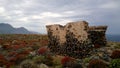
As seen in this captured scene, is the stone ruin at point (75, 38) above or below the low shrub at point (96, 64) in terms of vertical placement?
above

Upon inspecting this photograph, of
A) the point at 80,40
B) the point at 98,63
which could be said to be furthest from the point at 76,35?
the point at 98,63

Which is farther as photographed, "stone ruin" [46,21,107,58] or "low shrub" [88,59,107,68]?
"stone ruin" [46,21,107,58]

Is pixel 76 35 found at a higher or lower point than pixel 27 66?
higher

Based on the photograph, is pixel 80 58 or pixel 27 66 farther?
pixel 80 58

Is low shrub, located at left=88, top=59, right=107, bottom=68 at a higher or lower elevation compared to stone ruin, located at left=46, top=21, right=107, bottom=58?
lower

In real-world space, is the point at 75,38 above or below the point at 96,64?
above

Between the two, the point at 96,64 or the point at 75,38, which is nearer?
the point at 96,64

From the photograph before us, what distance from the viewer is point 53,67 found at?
29391 mm

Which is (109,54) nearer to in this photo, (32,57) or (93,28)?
(93,28)

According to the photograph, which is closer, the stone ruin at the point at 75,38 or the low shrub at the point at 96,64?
the low shrub at the point at 96,64

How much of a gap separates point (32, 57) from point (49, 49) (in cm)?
492

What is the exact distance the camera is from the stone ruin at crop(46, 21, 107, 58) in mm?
32438

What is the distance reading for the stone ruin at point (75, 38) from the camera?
32.4 meters

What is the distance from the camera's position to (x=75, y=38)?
109 ft
